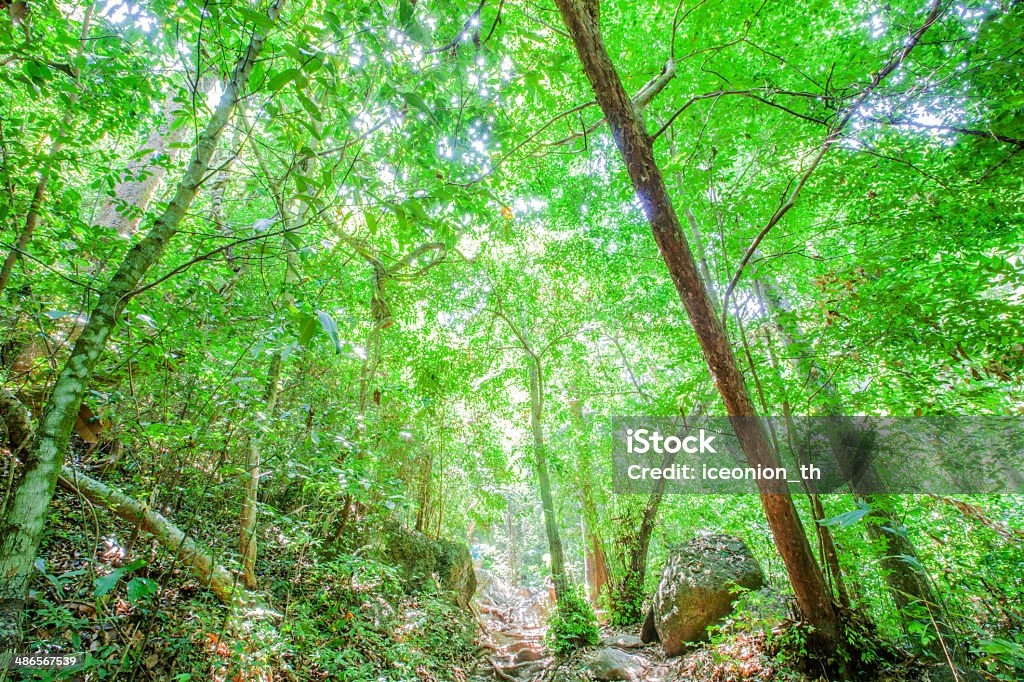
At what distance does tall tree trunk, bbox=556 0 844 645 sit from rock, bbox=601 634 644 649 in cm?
307

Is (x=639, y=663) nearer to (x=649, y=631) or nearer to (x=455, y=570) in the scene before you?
(x=649, y=631)

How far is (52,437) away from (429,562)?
5636 mm

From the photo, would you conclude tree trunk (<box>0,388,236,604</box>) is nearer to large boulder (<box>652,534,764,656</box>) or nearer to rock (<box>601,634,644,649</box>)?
large boulder (<box>652,534,764,656</box>)

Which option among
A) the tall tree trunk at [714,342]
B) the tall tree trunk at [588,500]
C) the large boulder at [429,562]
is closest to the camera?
the tall tree trunk at [714,342]

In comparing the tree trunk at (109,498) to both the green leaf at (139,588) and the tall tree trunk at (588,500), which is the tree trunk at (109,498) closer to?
the green leaf at (139,588)

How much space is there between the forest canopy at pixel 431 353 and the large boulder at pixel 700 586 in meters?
0.03

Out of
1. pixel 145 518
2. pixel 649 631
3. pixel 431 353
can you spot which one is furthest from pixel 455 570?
pixel 145 518

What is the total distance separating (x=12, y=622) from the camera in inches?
46.4

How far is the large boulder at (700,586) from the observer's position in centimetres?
431

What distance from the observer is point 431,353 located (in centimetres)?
582

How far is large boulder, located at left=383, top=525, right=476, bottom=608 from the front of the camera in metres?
5.65

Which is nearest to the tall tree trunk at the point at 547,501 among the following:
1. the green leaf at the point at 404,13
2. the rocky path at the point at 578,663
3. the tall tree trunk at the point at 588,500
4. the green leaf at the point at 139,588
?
the rocky path at the point at 578,663

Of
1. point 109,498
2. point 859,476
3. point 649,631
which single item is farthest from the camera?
point 649,631

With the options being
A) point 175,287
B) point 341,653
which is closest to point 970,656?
point 341,653
